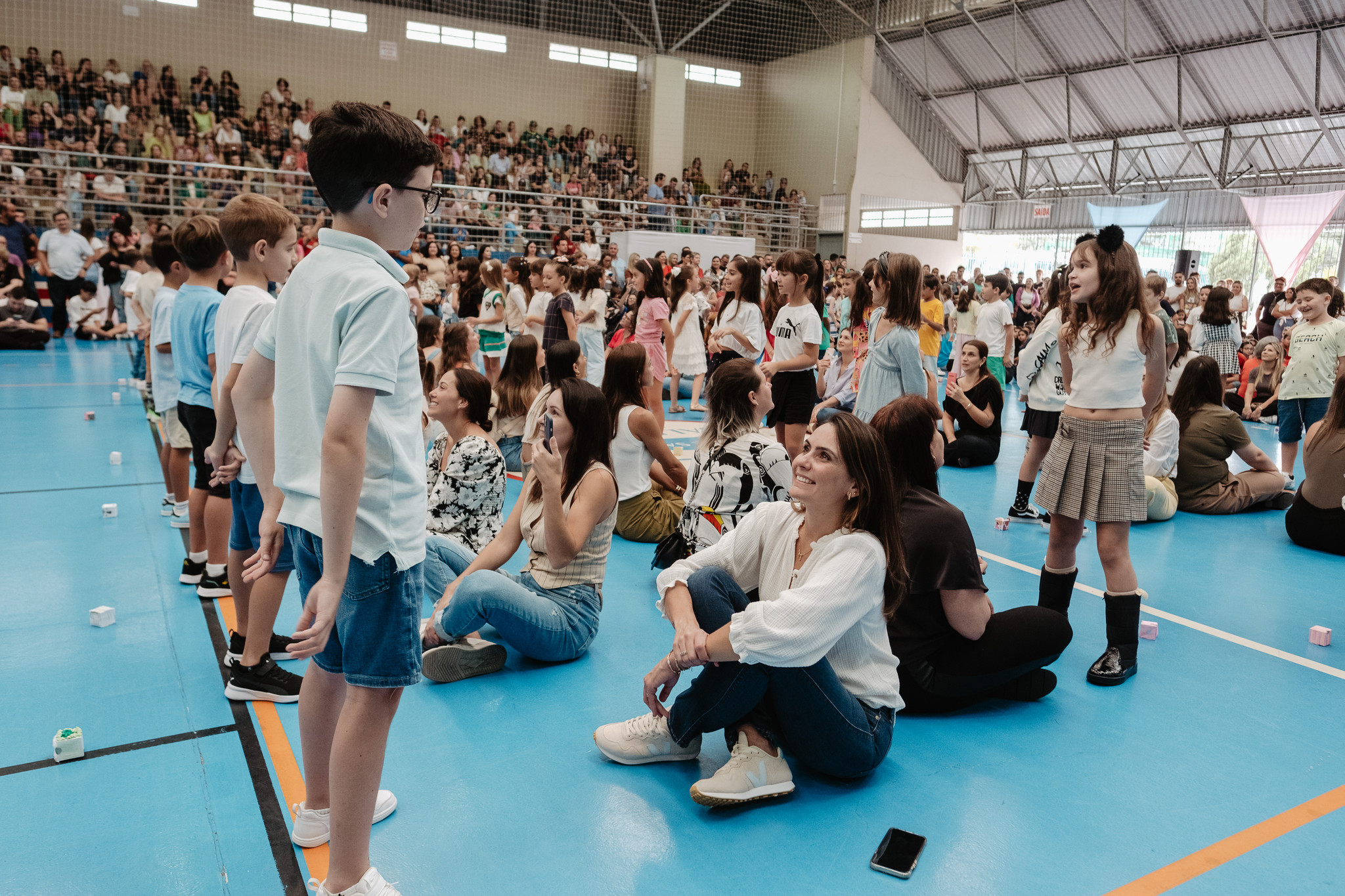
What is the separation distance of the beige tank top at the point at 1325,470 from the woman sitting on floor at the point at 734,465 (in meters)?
3.24

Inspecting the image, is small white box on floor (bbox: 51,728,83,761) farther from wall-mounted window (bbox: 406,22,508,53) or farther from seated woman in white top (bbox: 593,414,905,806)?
wall-mounted window (bbox: 406,22,508,53)

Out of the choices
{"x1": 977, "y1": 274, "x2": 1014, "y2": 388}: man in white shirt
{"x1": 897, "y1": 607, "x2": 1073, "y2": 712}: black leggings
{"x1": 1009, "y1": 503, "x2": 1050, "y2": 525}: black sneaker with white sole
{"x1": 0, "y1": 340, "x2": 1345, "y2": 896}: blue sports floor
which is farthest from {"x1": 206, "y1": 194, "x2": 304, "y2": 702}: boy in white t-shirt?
{"x1": 977, "y1": 274, "x2": 1014, "y2": 388}: man in white shirt

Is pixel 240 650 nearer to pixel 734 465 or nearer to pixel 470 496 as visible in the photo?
pixel 470 496

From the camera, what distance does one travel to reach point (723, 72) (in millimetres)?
21766

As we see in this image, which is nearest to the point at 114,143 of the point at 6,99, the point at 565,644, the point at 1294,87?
the point at 6,99

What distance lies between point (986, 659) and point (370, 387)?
2.13 meters

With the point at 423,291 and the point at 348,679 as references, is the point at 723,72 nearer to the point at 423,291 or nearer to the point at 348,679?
the point at 423,291

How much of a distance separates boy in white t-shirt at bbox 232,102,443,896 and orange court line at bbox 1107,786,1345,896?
174cm

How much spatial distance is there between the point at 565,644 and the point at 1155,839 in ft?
6.18

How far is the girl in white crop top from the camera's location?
304 cm

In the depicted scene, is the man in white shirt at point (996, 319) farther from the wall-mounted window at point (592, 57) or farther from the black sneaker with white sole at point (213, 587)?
the wall-mounted window at point (592, 57)

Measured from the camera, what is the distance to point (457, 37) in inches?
760

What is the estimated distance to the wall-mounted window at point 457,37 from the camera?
18906mm

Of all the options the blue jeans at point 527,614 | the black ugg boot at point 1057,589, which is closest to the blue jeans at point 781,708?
the blue jeans at point 527,614
